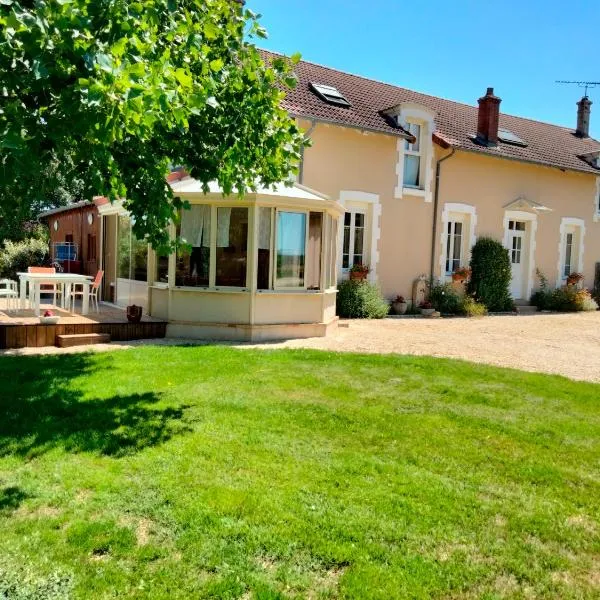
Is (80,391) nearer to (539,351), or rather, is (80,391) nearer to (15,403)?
(15,403)

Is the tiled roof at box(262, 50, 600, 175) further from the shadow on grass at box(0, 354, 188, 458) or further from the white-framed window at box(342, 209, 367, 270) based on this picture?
the shadow on grass at box(0, 354, 188, 458)

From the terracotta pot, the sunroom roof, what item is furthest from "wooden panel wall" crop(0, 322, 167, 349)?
the terracotta pot

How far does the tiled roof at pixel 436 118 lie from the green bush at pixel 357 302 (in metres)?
3.96

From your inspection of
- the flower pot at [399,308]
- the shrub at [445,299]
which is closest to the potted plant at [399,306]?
the flower pot at [399,308]

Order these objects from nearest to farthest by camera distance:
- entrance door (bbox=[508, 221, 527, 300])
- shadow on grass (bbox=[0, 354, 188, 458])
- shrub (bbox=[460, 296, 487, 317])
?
shadow on grass (bbox=[0, 354, 188, 458]), shrub (bbox=[460, 296, 487, 317]), entrance door (bbox=[508, 221, 527, 300])

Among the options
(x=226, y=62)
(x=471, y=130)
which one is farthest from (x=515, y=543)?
(x=471, y=130)

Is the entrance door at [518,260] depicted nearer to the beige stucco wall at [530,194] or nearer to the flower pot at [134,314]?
the beige stucco wall at [530,194]

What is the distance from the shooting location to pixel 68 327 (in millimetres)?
9195

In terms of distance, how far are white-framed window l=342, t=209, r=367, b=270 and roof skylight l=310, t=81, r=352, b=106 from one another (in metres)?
2.91

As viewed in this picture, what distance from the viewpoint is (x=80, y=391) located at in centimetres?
602

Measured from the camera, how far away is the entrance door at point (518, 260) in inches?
711

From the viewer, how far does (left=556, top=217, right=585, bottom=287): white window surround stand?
747 inches

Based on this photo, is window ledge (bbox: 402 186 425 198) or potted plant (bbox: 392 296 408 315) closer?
potted plant (bbox: 392 296 408 315)

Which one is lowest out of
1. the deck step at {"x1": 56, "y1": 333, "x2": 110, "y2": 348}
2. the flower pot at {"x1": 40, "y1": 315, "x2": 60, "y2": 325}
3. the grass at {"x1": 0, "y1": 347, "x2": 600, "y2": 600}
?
the grass at {"x1": 0, "y1": 347, "x2": 600, "y2": 600}
